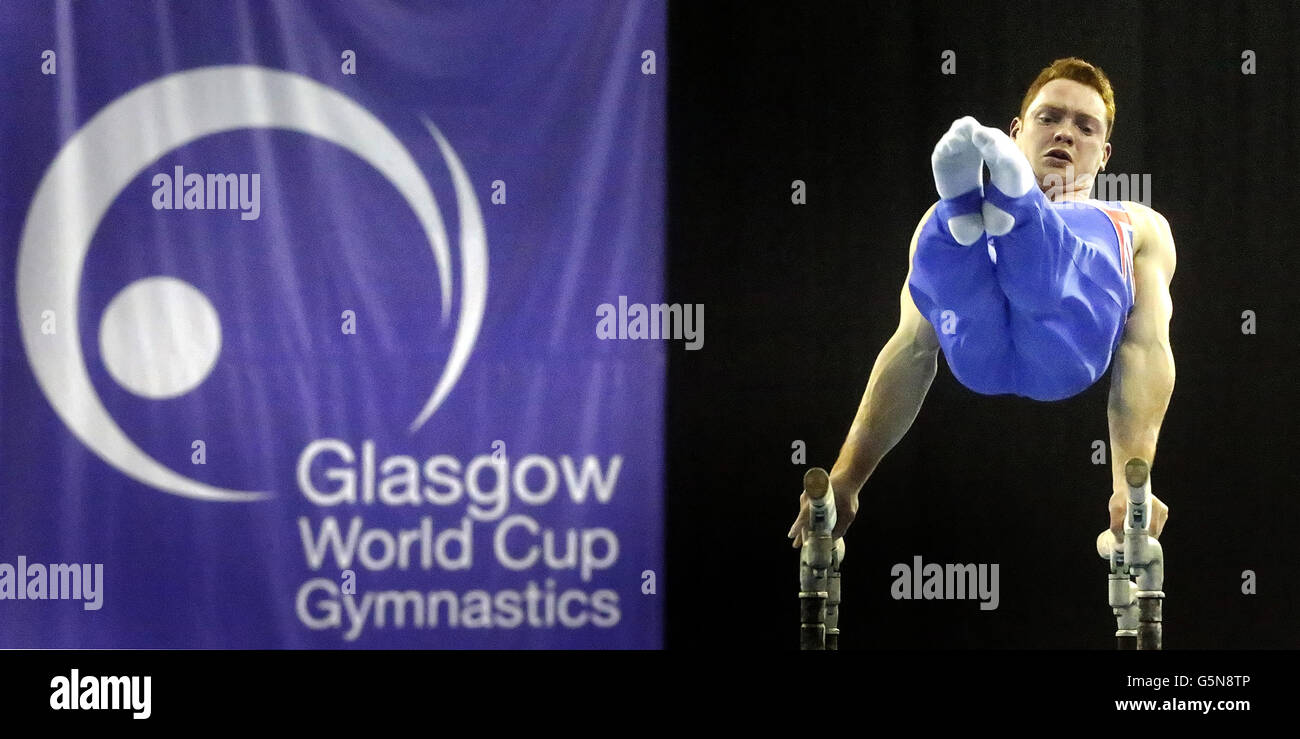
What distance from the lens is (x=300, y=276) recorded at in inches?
137

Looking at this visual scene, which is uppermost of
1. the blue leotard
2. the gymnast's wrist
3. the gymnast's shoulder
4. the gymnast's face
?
the gymnast's face

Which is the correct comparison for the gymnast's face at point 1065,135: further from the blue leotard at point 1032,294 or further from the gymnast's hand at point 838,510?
the gymnast's hand at point 838,510

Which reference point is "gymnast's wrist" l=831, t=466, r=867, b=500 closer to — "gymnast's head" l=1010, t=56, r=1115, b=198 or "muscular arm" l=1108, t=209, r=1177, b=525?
"muscular arm" l=1108, t=209, r=1177, b=525

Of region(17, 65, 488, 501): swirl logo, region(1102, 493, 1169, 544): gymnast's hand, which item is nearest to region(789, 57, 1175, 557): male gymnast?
region(1102, 493, 1169, 544): gymnast's hand

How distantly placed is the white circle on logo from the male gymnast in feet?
4.75

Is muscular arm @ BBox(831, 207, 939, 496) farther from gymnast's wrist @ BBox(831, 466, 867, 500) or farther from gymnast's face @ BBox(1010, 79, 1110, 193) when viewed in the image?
gymnast's face @ BBox(1010, 79, 1110, 193)

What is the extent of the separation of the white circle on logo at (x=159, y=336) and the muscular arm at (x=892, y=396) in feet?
4.94

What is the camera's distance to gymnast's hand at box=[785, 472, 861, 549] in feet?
11.4

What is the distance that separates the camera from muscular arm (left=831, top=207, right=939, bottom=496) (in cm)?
347

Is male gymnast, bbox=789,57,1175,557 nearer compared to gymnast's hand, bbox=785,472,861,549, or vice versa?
male gymnast, bbox=789,57,1175,557

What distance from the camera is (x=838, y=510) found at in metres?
3.47

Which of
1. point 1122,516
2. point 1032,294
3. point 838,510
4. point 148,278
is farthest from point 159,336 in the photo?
point 1122,516

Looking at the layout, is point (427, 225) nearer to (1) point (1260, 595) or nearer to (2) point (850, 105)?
(2) point (850, 105)

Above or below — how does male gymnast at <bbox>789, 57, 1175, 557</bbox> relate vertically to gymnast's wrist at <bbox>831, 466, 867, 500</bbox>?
above
